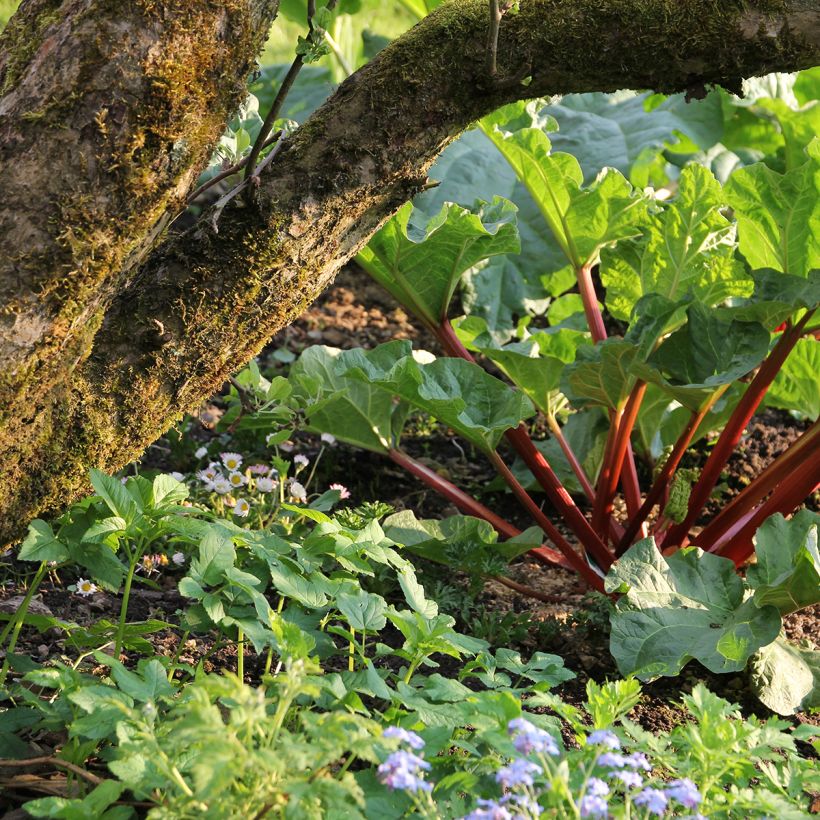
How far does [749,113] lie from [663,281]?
1.59m

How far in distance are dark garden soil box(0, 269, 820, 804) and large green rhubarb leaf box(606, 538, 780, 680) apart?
179 millimetres

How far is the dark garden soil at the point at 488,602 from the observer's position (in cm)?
222

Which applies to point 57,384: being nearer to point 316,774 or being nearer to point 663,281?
point 316,774

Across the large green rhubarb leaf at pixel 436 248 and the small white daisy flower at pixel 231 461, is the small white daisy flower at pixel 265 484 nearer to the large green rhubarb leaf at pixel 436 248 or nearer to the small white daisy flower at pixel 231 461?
the small white daisy flower at pixel 231 461

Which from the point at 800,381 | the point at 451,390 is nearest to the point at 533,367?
the point at 451,390

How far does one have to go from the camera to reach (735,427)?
259 cm

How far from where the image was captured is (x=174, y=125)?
173 cm

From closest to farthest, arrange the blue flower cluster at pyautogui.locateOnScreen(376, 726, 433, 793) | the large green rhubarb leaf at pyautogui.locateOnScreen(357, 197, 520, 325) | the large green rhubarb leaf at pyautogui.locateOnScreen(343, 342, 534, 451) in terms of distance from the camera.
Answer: the blue flower cluster at pyautogui.locateOnScreen(376, 726, 433, 793) < the large green rhubarb leaf at pyautogui.locateOnScreen(343, 342, 534, 451) < the large green rhubarb leaf at pyautogui.locateOnScreen(357, 197, 520, 325)

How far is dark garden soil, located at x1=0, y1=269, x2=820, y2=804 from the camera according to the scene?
87.6 inches

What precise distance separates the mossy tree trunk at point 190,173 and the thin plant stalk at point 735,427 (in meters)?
0.68

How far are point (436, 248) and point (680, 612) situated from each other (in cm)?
113

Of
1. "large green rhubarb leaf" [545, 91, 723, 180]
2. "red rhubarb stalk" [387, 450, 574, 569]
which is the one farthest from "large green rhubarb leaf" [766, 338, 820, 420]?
"large green rhubarb leaf" [545, 91, 723, 180]

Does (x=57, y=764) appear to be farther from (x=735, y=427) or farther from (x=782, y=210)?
(x=782, y=210)

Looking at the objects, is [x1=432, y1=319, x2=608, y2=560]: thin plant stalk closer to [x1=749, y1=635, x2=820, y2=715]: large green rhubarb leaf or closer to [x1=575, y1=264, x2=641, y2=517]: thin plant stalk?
[x1=575, y1=264, x2=641, y2=517]: thin plant stalk
